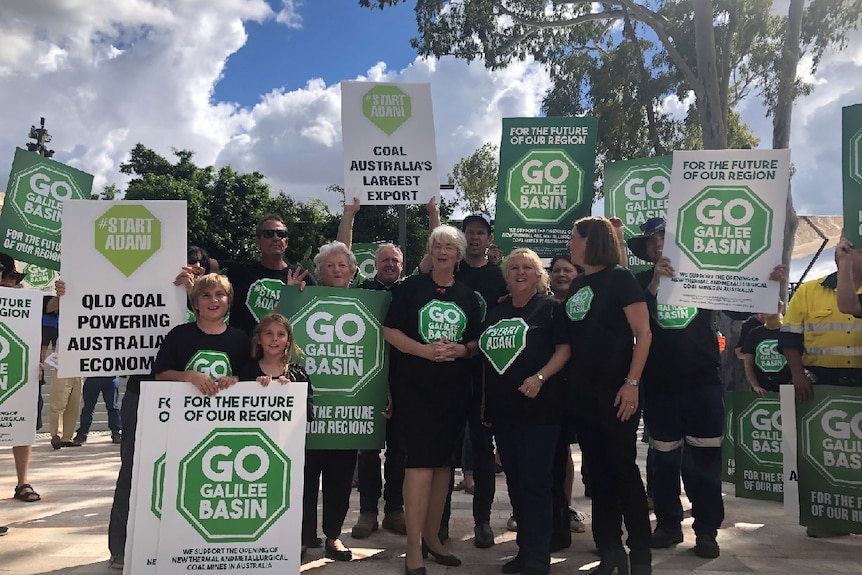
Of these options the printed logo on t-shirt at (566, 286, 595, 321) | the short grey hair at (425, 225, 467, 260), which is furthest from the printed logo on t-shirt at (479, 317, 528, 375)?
the short grey hair at (425, 225, 467, 260)

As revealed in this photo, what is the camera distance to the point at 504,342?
3713mm

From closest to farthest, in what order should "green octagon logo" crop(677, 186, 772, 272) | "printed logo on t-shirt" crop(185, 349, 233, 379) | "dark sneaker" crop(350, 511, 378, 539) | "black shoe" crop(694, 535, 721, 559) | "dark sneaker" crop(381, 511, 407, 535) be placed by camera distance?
"printed logo on t-shirt" crop(185, 349, 233, 379)
"black shoe" crop(694, 535, 721, 559)
"green octagon logo" crop(677, 186, 772, 272)
"dark sneaker" crop(350, 511, 378, 539)
"dark sneaker" crop(381, 511, 407, 535)

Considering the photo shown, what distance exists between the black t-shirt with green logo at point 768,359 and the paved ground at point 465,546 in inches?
40.4

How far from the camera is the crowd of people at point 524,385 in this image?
3.63 m

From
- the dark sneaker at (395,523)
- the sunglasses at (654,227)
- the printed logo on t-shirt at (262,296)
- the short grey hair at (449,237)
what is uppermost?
the sunglasses at (654,227)

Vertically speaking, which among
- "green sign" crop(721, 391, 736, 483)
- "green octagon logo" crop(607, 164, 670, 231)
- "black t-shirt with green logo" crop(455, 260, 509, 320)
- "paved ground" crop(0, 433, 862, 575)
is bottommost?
"paved ground" crop(0, 433, 862, 575)

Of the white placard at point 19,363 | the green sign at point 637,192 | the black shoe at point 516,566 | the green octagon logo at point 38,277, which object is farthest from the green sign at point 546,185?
the green octagon logo at point 38,277

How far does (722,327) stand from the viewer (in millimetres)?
13133

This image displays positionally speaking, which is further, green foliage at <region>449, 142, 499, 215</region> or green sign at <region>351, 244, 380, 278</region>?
green foliage at <region>449, 142, 499, 215</region>

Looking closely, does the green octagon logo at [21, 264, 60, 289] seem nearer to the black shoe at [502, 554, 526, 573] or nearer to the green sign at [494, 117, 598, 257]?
the green sign at [494, 117, 598, 257]

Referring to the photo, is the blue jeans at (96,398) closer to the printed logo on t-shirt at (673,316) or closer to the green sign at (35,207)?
the green sign at (35,207)

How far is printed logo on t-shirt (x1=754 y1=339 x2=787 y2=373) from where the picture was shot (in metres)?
5.77

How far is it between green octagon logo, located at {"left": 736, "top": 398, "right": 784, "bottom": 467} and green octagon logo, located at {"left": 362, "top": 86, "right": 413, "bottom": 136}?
A: 145 inches

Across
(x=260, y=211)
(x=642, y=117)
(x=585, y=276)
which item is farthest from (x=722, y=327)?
(x=260, y=211)
